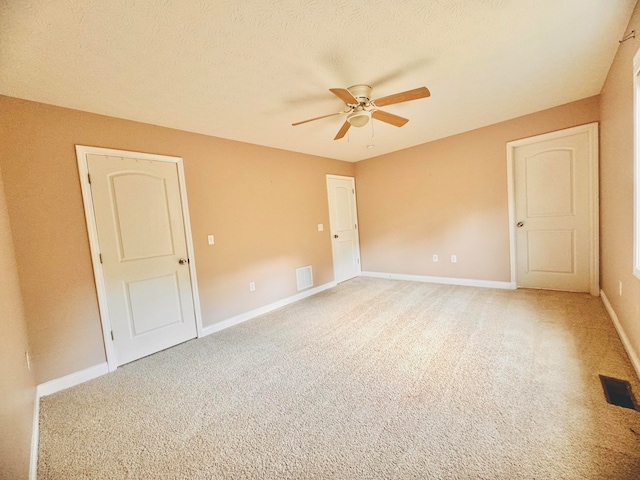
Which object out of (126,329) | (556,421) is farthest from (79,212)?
(556,421)

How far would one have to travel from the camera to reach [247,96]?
2324mm

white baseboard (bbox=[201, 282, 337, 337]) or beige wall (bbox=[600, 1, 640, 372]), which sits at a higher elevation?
beige wall (bbox=[600, 1, 640, 372])

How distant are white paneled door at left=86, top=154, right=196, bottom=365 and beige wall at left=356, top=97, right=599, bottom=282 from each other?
139 inches

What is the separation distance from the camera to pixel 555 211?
11.2ft

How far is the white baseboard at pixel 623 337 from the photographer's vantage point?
179cm

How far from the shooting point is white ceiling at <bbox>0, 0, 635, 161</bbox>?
1.43 m

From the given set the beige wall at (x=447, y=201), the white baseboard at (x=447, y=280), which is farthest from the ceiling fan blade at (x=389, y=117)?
the white baseboard at (x=447, y=280)

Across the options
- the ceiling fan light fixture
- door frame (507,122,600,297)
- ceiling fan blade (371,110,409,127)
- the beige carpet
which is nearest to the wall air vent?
the beige carpet

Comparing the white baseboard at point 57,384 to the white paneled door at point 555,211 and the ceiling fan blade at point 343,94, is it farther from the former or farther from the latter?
the white paneled door at point 555,211

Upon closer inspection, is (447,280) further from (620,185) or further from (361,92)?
(361,92)

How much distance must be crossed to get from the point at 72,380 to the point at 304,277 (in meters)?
2.85

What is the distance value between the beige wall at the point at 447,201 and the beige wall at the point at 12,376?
4722mm

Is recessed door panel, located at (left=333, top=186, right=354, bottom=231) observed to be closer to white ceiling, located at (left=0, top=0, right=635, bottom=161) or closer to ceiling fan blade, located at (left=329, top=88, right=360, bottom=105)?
white ceiling, located at (left=0, top=0, right=635, bottom=161)

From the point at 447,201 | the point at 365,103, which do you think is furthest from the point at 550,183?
the point at 365,103
